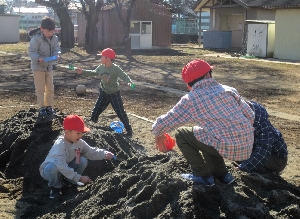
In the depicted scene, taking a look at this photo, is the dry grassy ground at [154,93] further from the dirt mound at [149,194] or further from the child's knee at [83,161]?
the child's knee at [83,161]

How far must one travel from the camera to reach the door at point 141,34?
34.7 m

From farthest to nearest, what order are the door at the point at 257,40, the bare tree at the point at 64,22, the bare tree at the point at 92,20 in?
the bare tree at the point at 64,22
the bare tree at the point at 92,20
the door at the point at 257,40

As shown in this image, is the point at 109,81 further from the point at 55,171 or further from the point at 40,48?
the point at 55,171

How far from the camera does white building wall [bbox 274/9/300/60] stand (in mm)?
24547

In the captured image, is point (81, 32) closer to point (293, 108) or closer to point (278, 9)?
point (278, 9)

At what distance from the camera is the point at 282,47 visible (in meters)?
25.2

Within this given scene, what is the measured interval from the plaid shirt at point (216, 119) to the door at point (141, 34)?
1218 inches

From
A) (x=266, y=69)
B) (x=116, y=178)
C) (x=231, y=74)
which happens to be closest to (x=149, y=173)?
(x=116, y=178)

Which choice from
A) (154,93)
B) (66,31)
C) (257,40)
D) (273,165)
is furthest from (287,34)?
(273,165)

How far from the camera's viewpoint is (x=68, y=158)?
198 inches

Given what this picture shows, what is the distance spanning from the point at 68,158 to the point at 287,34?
72.4 feet

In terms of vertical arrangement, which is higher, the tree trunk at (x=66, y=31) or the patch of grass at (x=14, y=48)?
the tree trunk at (x=66, y=31)

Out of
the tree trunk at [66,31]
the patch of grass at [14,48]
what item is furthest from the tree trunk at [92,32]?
the patch of grass at [14,48]

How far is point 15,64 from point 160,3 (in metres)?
16.2
